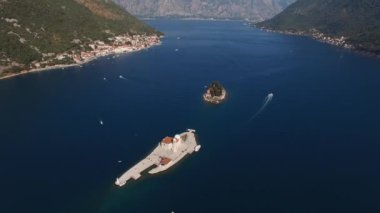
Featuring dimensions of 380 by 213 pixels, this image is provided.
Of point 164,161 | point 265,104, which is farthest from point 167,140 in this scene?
point 265,104

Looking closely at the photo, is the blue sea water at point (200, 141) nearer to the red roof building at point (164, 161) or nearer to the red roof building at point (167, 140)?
the red roof building at point (164, 161)

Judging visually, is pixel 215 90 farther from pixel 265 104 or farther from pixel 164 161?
pixel 164 161

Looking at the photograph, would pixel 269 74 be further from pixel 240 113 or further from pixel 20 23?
pixel 20 23

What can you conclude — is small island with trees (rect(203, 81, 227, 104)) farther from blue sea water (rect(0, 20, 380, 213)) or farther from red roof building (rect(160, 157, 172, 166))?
red roof building (rect(160, 157, 172, 166))

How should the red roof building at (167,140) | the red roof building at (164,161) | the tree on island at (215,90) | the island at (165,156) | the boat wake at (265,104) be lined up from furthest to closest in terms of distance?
the tree on island at (215,90)
the boat wake at (265,104)
the red roof building at (167,140)
the red roof building at (164,161)
the island at (165,156)

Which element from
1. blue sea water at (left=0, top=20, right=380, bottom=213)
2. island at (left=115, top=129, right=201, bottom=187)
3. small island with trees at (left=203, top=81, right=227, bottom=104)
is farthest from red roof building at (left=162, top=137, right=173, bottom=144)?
small island with trees at (left=203, top=81, right=227, bottom=104)

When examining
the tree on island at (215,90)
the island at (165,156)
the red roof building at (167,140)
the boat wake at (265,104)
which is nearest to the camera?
the island at (165,156)

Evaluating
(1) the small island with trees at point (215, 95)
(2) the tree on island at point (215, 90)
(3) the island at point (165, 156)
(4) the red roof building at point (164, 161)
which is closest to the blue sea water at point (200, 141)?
(3) the island at point (165, 156)

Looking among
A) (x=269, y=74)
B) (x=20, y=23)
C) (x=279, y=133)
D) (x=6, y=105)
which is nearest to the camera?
(x=279, y=133)

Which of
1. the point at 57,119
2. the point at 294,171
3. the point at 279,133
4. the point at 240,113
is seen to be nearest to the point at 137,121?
the point at 57,119
